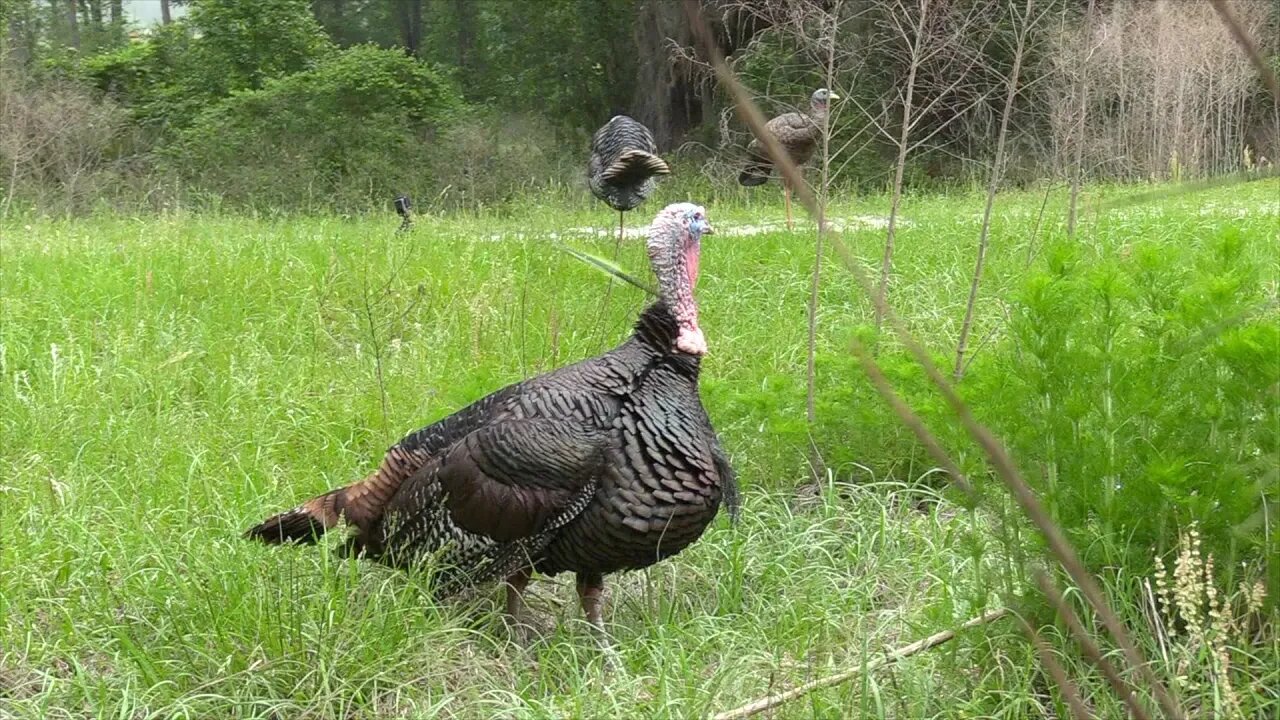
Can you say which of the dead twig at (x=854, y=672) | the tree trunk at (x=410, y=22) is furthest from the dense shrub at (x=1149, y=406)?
the tree trunk at (x=410, y=22)

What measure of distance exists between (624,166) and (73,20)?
19054 millimetres

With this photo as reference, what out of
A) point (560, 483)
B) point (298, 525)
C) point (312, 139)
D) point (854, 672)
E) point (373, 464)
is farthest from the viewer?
point (312, 139)

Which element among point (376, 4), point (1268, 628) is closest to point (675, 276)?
point (1268, 628)

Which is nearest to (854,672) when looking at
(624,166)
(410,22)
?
(624,166)

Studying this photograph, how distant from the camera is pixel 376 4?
23828 millimetres

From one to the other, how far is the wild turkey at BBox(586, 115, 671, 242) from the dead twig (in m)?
3.75

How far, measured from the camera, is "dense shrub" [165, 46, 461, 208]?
1664cm

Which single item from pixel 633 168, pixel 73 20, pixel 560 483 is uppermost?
pixel 73 20

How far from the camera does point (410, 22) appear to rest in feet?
78.3

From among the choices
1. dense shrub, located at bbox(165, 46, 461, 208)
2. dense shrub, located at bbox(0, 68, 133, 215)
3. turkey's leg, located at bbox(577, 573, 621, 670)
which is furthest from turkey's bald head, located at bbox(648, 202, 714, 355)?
dense shrub, located at bbox(165, 46, 461, 208)

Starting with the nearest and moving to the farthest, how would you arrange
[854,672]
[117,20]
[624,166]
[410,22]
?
[854,672]
[624,166]
[117,20]
[410,22]

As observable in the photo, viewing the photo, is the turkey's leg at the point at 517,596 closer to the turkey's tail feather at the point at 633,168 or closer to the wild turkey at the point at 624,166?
the wild turkey at the point at 624,166

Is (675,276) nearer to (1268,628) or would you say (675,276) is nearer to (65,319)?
(1268,628)

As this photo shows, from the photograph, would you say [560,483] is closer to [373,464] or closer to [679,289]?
[679,289]
